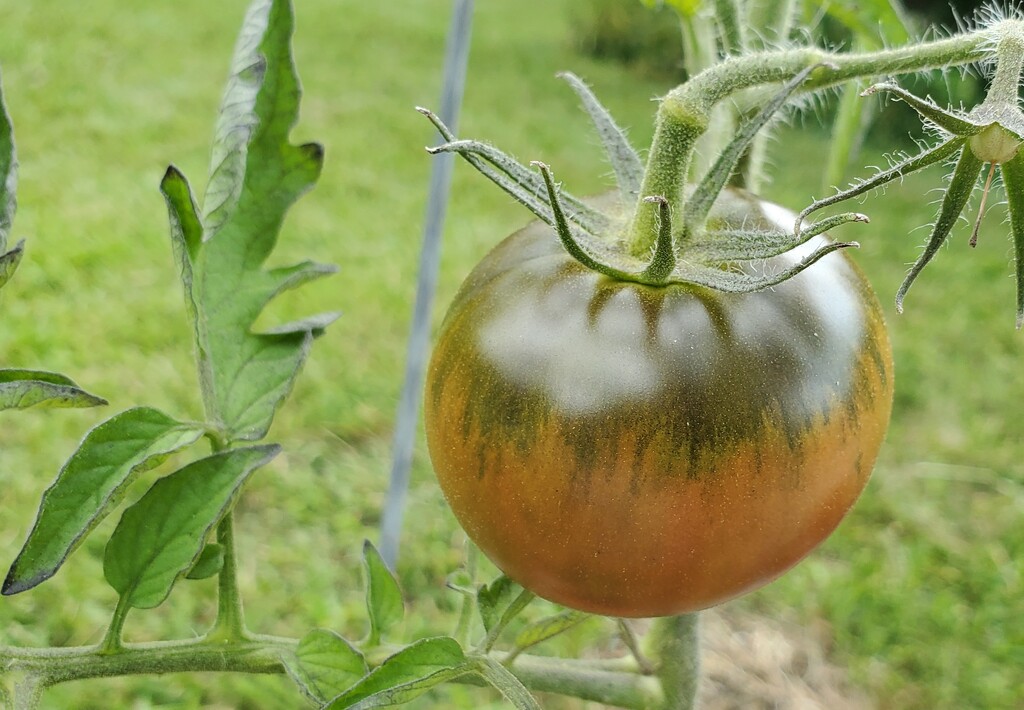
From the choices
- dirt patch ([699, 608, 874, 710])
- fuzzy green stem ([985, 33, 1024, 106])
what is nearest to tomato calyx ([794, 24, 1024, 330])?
fuzzy green stem ([985, 33, 1024, 106])

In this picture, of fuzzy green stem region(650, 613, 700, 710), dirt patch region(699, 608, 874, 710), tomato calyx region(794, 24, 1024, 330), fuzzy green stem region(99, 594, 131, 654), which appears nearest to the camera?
tomato calyx region(794, 24, 1024, 330)

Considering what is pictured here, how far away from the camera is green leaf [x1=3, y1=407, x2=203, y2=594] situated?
0.44m

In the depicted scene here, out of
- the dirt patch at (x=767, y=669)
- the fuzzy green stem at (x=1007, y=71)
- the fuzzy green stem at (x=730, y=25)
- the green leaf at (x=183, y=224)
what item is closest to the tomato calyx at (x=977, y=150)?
the fuzzy green stem at (x=1007, y=71)

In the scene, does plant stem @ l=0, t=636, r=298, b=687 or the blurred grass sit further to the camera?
the blurred grass

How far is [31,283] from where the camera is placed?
2.09 m

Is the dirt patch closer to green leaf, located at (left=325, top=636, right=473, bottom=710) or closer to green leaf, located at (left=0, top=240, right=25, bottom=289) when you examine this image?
green leaf, located at (left=325, top=636, right=473, bottom=710)

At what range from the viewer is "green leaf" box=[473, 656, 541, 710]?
478 mm

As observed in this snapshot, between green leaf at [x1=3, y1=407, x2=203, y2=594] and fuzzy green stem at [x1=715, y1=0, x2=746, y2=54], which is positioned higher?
fuzzy green stem at [x1=715, y1=0, x2=746, y2=54]

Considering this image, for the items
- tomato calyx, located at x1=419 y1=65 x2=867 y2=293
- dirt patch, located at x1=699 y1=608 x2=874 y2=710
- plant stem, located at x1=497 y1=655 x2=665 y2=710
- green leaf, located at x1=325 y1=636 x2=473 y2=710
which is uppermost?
tomato calyx, located at x1=419 y1=65 x2=867 y2=293

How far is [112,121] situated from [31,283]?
3.68 ft

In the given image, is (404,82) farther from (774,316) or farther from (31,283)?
(774,316)

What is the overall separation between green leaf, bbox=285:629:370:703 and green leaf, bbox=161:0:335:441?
0.11 meters

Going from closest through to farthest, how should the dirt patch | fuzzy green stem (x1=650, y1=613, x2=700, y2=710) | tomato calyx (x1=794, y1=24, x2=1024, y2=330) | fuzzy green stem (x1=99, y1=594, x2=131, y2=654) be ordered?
tomato calyx (x1=794, y1=24, x2=1024, y2=330) < fuzzy green stem (x1=99, y1=594, x2=131, y2=654) < fuzzy green stem (x1=650, y1=613, x2=700, y2=710) < the dirt patch

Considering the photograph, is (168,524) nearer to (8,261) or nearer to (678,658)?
(8,261)
